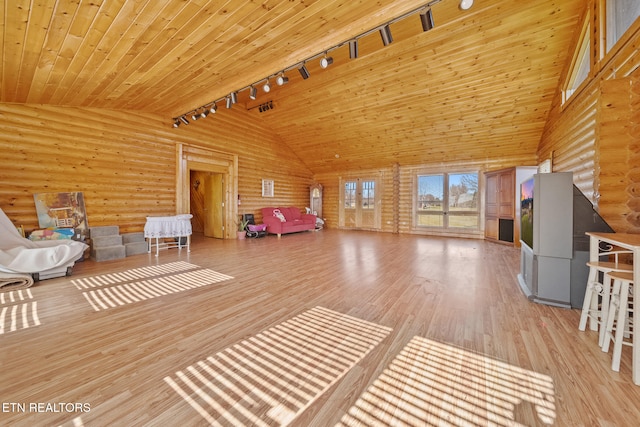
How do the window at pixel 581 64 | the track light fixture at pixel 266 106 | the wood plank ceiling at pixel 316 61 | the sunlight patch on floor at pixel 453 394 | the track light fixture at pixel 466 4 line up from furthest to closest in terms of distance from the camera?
the track light fixture at pixel 266 106 → the window at pixel 581 64 → the track light fixture at pixel 466 4 → the wood plank ceiling at pixel 316 61 → the sunlight patch on floor at pixel 453 394

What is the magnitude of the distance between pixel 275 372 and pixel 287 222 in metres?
7.18

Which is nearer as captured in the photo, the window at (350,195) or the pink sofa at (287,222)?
the pink sofa at (287,222)

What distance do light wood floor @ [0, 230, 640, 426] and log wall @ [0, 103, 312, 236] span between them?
2.50 meters

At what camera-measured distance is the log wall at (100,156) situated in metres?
4.27

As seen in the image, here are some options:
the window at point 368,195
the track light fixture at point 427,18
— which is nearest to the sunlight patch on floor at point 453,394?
the track light fixture at point 427,18

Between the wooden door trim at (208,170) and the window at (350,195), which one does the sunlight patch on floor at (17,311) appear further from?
the window at (350,195)

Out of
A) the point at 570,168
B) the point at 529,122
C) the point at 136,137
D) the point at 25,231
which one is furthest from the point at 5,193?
the point at 529,122

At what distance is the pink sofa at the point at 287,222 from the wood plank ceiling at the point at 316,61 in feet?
11.3

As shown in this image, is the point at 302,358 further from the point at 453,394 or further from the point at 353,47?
the point at 353,47

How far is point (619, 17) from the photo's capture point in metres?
2.74

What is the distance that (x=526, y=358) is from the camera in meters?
1.74

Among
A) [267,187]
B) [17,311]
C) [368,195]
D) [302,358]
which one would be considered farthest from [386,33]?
[368,195]

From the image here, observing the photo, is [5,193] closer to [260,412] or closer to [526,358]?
[260,412]

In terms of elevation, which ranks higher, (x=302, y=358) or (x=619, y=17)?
(x=619, y=17)
